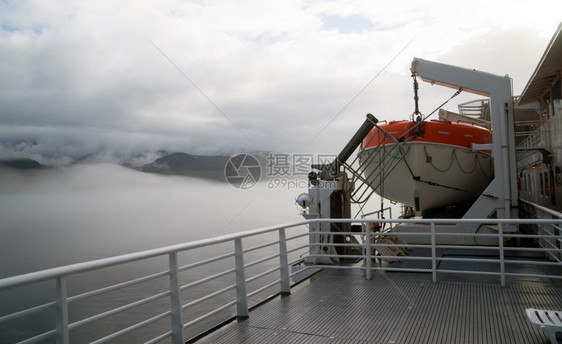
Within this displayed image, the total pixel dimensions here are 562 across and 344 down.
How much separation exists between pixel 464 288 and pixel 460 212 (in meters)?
5.64

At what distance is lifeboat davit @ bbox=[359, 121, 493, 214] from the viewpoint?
9.34m

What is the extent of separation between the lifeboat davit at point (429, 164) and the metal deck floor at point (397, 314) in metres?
4.44

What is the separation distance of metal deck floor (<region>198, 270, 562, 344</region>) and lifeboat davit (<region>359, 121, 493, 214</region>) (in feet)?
14.6

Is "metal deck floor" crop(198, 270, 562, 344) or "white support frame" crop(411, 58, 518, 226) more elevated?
"white support frame" crop(411, 58, 518, 226)

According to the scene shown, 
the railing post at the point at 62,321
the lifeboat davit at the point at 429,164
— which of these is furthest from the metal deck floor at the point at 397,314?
the lifeboat davit at the point at 429,164

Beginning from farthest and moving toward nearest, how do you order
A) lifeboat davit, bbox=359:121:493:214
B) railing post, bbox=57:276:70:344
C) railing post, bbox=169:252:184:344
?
lifeboat davit, bbox=359:121:493:214, railing post, bbox=169:252:184:344, railing post, bbox=57:276:70:344

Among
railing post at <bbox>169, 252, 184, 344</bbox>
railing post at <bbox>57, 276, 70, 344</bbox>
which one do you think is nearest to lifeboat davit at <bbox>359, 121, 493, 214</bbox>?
railing post at <bbox>169, 252, 184, 344</bbox>

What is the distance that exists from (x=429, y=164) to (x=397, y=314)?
19.7ft

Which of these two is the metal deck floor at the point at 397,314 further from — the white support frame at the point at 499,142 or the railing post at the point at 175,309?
the white support frame at the point at 499,142

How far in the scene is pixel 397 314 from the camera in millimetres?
4055

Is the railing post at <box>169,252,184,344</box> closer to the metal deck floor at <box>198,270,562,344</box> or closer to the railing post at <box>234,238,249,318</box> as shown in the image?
the metal deck floor at <box>198,270,562,344</box>

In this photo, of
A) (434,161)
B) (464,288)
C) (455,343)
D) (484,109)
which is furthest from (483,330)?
(484,109)

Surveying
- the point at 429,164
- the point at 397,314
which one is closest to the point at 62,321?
the point at 397,314

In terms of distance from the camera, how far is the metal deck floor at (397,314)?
3.42m
